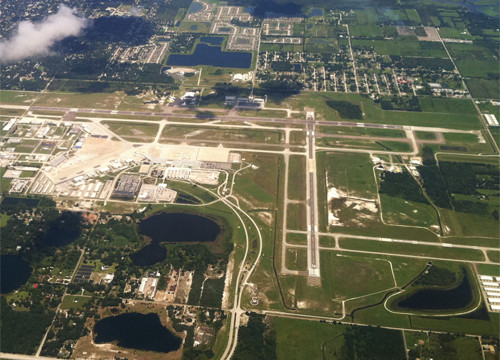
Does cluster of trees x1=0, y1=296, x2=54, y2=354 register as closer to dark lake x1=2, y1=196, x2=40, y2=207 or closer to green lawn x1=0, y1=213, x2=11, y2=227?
green lawn x1=0, y1=213, x2=11, y2=227

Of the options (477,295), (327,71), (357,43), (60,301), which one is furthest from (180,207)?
(357,43)

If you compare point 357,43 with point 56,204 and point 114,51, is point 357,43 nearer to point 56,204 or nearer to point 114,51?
point 114,51

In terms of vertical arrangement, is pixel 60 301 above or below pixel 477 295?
below

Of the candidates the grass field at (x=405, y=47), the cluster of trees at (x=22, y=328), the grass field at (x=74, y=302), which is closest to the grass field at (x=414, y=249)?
the grass field at (x=74, y=302)

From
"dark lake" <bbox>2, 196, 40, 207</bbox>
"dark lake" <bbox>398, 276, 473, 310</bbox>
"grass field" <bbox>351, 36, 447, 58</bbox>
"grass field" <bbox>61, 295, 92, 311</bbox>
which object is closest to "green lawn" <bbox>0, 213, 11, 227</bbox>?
"dark lake" <bbox>2, 196, 40, 207</bbox>

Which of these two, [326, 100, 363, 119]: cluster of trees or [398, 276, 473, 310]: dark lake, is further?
[326, 100, 363, 119]: cluster of trees

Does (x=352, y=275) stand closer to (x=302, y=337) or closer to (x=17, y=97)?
(x=302, y=337)
